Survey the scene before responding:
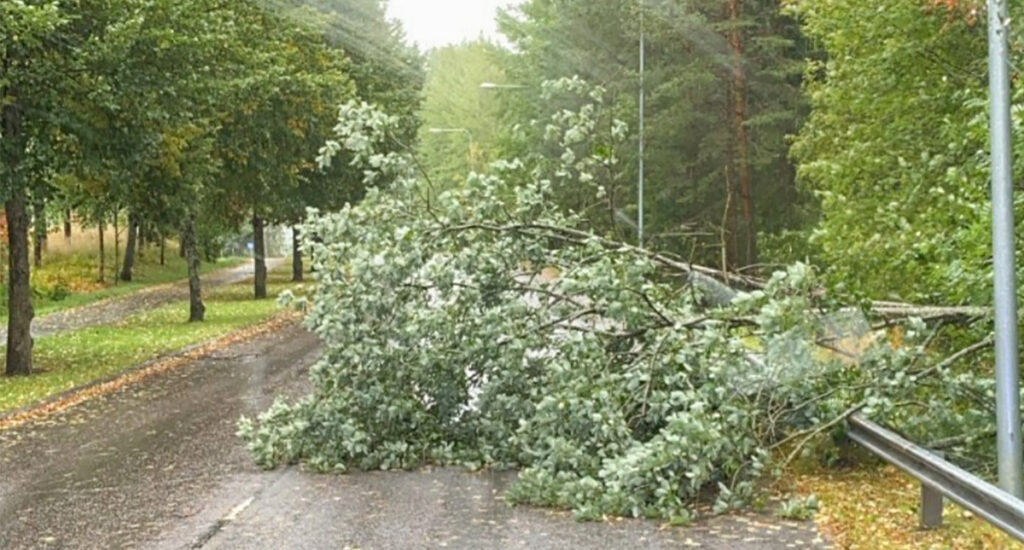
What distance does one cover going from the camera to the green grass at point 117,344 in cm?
1839

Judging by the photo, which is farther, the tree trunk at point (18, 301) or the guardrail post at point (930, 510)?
the tree trunk at point (18, 301)

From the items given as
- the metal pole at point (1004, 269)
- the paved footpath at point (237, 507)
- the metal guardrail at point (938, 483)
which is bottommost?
the paved footpath at point (237, 507)

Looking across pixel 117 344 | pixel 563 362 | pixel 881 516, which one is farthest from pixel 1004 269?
pixel 117 344

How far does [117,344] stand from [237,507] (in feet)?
56.0

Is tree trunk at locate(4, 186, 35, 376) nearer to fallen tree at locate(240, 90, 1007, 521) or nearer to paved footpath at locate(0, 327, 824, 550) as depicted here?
paved footpath at locate(0, 327, 824, 550)

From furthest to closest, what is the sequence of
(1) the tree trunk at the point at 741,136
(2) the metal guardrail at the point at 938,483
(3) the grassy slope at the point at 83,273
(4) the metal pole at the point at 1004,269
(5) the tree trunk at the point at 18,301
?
1. (3) the grassy slope at the point at 83,273
2. (1) the tree trunk at the point at 741,136
3. (5) the tree trunk at the point at 18,301
4. (4) the metal pole at the point at 1004,269
5. (2) the metal guardrail at the point at 938,483

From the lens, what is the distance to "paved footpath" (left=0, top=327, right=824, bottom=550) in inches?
324

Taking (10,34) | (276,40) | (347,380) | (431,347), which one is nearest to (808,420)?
(431,347)

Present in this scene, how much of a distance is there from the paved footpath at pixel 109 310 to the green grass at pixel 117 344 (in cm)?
79

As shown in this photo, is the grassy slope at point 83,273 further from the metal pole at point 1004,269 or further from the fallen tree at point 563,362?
the metal pole at point 1004,269

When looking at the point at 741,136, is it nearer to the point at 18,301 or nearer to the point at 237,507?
the point at 18,301

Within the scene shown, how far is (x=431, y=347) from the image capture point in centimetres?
1154

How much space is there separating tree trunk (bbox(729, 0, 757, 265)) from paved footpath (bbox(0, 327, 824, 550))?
2466 cm

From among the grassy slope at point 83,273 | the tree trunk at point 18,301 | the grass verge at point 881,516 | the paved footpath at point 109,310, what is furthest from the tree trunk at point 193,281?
the grass verge at point 881,516
